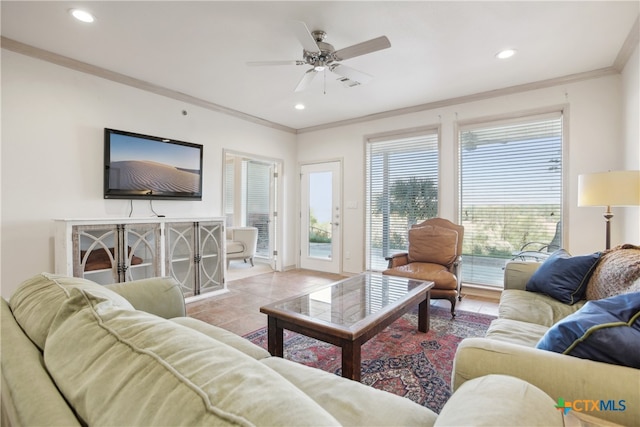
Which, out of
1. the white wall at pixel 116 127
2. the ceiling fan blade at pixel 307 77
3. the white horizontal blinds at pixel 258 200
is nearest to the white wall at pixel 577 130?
the white wall at pixel 116 127

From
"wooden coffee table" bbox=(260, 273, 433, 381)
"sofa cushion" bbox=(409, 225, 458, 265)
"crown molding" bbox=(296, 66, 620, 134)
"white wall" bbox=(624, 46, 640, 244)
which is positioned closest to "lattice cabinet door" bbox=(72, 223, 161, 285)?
"wooden coffee table" bbox=(260, 273, 433, 381)

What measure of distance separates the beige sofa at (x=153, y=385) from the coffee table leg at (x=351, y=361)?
0.79 m

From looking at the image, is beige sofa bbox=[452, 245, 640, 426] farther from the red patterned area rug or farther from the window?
the window

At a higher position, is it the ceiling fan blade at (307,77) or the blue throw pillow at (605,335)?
the ceiling fan blade at (307,77)

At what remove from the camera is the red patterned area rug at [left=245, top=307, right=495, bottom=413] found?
1879 millimetres

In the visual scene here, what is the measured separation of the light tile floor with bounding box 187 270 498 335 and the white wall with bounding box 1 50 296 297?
4.26ft

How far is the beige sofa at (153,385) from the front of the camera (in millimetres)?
413

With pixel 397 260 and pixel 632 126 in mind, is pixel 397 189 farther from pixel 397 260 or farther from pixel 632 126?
pixel 632 126

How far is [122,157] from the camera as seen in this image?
3.41 meters

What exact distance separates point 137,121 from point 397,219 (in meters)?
3.71

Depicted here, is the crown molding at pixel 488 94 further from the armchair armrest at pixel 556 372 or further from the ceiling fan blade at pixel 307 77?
the armchair armrest at pixel 556 372

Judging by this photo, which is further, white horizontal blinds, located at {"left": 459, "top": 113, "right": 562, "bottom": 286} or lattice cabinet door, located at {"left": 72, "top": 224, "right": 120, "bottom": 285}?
white horizontal blinds, located at {"left": 459, "top": 113, "right": 562, "bottom": 286}

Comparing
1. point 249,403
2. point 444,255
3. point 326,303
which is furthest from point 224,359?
point 444,255

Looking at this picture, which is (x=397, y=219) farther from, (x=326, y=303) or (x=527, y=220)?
(x=326, y=303)
